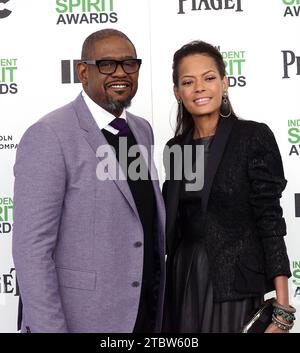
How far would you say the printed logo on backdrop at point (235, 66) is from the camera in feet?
10.7

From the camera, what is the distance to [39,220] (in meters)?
1.94

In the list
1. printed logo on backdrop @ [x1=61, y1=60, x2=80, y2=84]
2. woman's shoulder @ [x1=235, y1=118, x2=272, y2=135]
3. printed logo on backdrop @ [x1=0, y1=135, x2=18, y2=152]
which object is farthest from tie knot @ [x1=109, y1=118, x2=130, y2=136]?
printed logo on backdrop @ [x1=0, y1=135, x2=18, y2=152]

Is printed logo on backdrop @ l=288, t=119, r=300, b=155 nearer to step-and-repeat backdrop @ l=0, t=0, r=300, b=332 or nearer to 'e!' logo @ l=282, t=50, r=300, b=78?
step-and-repeat backdrop @ l=0, t=0, r=300, b=332

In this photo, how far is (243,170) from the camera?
215 cm

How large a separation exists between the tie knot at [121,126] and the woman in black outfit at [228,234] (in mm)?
274

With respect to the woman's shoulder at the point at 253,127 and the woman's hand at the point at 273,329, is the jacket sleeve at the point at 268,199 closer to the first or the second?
the woman's shoulder at the point at 253,127

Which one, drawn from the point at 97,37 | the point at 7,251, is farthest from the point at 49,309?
the point at 7,251

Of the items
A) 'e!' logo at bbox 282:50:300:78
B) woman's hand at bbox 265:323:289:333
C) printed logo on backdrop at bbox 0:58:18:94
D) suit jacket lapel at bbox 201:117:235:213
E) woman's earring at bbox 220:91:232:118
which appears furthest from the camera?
printed logo on backdrop at bbox 0:58:18:94

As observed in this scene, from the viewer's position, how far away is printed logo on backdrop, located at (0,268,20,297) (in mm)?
3373

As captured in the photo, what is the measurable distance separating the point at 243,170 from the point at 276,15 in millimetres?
1403

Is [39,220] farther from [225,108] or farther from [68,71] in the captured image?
[68,71]

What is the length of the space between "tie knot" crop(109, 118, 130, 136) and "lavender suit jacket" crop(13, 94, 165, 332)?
11 cm

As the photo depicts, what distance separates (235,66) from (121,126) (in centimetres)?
122

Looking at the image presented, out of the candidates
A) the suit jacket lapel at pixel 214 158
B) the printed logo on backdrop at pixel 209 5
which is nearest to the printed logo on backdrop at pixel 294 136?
the printed logo on backdrop at pixel 209 5
